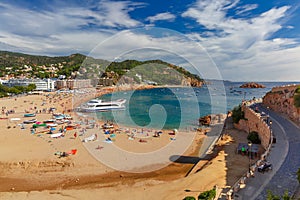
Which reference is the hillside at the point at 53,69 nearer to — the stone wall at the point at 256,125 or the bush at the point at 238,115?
the bush at the point at 238,115

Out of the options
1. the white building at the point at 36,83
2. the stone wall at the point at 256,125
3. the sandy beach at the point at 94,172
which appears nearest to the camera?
the sandy beach at the point at 94,172

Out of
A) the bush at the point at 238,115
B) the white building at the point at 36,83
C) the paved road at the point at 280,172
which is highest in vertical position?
the white building at the point at 36,83

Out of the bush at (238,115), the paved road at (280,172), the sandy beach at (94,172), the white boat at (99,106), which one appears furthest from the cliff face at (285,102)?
the white boat at (99,106)

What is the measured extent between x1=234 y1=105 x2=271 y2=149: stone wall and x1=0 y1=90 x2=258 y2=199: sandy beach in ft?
4.90

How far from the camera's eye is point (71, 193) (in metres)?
10.8

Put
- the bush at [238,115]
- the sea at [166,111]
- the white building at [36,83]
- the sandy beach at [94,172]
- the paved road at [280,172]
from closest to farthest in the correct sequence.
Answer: the paved road at [280,172]
the sandy beach at [94,172]
the bush at [238,115]
the sea at [166,111]
the white building at [36,83]

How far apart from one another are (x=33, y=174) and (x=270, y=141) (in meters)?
15.0

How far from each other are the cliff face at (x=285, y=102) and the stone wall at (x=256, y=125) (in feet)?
11.1

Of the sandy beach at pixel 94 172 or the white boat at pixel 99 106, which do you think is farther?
the white boat at pixel 99 106

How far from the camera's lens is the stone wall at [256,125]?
1572 centimetres

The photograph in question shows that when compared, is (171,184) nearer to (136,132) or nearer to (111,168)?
(111,168)

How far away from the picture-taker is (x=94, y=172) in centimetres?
1355

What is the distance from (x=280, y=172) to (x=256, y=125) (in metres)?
9.78

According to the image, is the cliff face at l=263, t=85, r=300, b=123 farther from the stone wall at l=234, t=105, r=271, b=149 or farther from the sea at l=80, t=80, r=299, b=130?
the sea at l=80, t=80, r=299, b=130
